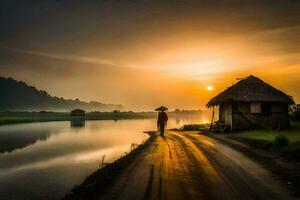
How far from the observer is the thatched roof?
38.1 meters

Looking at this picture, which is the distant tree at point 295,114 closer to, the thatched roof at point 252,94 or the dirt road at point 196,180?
the thatched roof at point 252,94

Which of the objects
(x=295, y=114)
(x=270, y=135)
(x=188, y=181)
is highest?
(x=295, y=114)

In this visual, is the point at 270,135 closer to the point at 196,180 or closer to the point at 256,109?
the point at 256,109

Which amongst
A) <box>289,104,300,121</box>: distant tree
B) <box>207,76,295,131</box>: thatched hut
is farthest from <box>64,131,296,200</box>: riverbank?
<box>289,104,300,121</box>: distant tree

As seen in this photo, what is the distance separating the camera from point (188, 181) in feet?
41.0

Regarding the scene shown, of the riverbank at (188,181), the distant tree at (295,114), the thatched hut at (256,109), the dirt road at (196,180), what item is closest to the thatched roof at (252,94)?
the thatched hut at (256,109)

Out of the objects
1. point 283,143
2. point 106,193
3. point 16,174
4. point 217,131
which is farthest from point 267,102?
point 106,193

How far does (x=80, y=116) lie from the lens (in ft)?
408

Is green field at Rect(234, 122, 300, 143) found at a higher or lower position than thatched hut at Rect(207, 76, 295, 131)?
lower

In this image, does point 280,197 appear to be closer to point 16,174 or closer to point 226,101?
point 16,174

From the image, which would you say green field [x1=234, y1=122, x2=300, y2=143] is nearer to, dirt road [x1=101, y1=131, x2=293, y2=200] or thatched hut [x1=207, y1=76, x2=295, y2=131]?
thatched hut [x1=207, y1=76, x2=295, y2=131]

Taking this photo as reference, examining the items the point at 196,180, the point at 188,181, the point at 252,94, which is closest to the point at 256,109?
the point at 252,94

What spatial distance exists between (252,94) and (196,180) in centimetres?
2821

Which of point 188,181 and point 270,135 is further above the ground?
point 270,135
